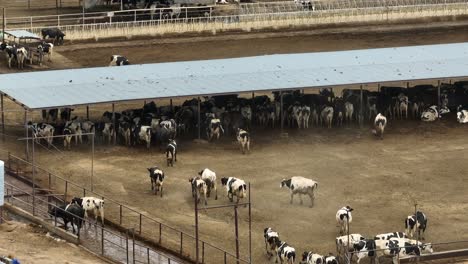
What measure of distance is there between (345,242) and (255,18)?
42293 mm

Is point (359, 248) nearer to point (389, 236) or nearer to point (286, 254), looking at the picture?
point (389, 236)

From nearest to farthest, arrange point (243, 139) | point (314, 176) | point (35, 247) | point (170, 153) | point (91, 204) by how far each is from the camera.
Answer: point (35, 247) → point (91, 204) → point (314, 176) → point (170, 153) → point (243, 139)

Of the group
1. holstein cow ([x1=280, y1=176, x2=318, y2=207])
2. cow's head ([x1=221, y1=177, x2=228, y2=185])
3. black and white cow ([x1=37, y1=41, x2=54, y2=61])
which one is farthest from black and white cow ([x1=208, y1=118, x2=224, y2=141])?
black and white cow ([x1=37, y1=41, x2=54, y2=61])

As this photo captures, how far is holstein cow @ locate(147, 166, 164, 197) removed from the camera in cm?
5006

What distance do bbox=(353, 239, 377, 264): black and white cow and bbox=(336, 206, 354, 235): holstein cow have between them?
2572 millimetres

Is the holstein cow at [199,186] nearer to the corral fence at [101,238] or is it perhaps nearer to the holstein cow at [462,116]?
the corral fence at [101,238]

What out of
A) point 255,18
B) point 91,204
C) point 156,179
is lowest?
Answer: point 91,204

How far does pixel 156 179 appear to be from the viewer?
50.1 meters

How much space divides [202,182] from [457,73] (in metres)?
18.1

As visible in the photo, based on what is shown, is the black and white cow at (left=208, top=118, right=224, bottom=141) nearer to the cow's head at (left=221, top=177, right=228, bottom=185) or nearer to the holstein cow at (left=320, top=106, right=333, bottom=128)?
the holstein cow at (left=320, top=106, right=333, bottom=128)

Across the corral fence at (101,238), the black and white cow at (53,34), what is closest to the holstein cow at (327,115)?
the corral fence at (101,238)

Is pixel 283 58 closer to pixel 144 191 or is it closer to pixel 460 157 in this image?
pixel 460 157

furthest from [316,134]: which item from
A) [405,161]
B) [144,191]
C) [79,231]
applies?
[79,231]

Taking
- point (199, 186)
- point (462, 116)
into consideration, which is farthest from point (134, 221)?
point (462, 116)
